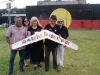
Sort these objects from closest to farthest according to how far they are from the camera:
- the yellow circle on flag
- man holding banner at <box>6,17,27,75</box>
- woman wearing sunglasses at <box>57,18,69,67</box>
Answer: man holding banner at <box>6,17,27,75</box> < woman wearing sunglasses at <box>57,18,69,67</box> < the yellow circle on flag

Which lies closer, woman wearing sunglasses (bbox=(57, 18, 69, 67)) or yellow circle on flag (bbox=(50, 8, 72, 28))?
woman wearing sunglasses (bbox=(57, 18, 69, 67))

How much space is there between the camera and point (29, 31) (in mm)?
5836

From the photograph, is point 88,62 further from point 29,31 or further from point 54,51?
point 29,31

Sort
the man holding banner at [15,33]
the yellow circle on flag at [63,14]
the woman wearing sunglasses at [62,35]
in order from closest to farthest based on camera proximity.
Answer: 1. the man holding banner at [15,33]
2. the woman wearing sunglasses at [62,35]
3. the yellow circle on flag at [63,14]

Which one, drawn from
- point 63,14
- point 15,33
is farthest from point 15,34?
point 63,14

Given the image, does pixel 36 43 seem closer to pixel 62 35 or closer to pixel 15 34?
pixel 15 34

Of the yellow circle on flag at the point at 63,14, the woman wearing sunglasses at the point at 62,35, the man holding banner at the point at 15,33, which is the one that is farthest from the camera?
the yellow circle on flag at the point at 63,14

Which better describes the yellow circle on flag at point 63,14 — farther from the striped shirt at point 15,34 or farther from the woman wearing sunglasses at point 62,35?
the striped shirt at point 15,34

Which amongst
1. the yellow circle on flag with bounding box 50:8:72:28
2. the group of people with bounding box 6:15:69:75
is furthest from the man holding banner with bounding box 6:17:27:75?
the yellow circle on flag with bounding box 50:8:72:28

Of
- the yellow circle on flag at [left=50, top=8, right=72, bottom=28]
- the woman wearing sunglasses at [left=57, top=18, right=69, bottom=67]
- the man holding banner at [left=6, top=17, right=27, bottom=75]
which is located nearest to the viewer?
the man holding banner at [left=6, top=17, right=27, bottom=75]

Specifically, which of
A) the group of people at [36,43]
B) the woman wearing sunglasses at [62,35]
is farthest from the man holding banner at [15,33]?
the woman wearing sunglasses at [62,35]

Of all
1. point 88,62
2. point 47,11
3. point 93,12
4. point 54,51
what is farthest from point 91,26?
point 54,51

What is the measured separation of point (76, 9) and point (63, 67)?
17541 mm

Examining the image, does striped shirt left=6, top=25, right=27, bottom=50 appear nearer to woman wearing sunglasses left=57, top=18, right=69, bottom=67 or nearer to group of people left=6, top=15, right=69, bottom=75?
group of people left=6, top=15, right=69, bottom=75
